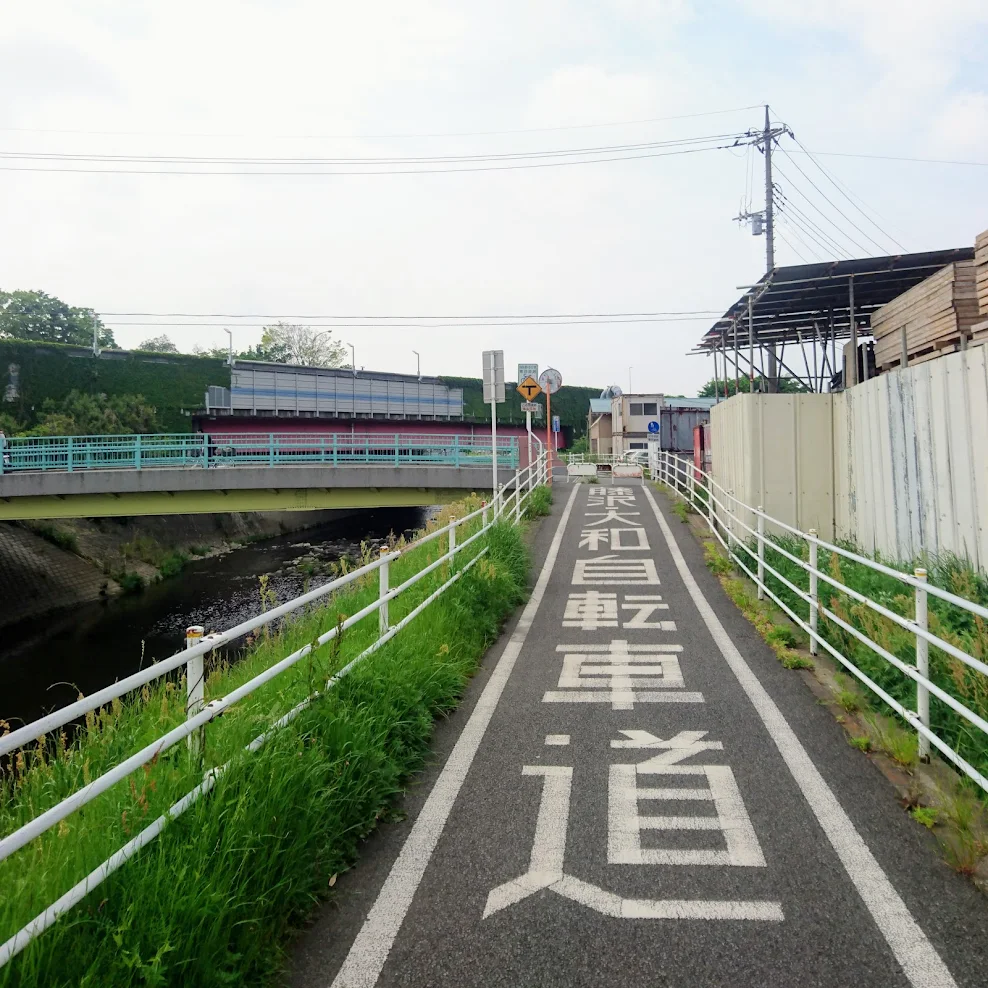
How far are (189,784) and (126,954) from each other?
1.00m

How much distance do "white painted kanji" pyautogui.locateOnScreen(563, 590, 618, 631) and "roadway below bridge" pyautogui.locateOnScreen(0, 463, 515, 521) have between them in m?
13.3

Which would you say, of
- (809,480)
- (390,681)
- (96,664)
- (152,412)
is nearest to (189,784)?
(390,681)

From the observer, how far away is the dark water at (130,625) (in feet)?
52.6

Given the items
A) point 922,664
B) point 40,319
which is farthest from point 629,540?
point 40,319

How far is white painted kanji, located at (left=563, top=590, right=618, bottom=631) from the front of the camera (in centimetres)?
850

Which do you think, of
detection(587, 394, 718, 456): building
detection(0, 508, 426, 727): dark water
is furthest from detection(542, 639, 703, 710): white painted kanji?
detection(587, 394, 718, 456): building

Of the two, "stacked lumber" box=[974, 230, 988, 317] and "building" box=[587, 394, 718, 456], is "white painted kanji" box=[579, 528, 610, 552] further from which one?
"building" box=[587, 394, 718, 456]

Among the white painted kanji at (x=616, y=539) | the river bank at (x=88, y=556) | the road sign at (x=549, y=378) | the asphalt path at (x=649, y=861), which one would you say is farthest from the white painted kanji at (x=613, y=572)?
the river bank at (x=88, y=556)

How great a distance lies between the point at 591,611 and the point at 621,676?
2.59m

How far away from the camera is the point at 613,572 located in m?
11.6

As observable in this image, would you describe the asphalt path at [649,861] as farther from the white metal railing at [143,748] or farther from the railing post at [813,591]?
the white metal railing at [143,748]

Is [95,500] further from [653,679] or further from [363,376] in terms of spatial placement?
[363,376]

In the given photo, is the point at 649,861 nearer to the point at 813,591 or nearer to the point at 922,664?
the point at 922,664

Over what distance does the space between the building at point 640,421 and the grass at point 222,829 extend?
27.3 m
